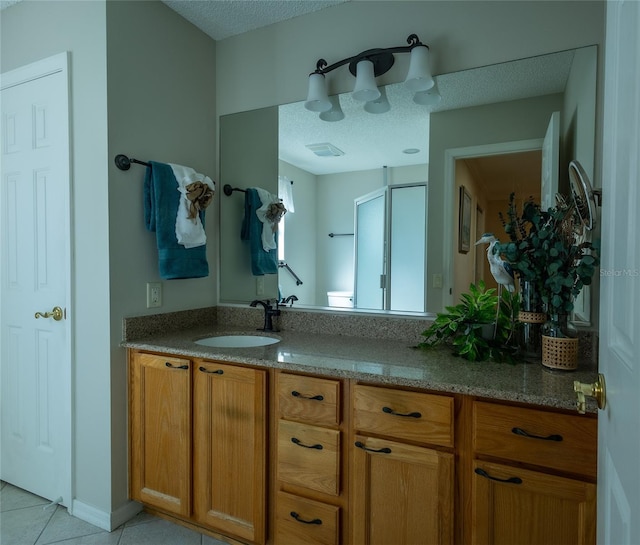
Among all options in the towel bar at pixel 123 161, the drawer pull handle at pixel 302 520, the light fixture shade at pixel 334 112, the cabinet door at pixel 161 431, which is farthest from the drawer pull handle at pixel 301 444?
the light fixture shade at pixel 334 112

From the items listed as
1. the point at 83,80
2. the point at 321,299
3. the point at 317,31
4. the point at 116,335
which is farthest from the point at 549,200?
the point at 83,80

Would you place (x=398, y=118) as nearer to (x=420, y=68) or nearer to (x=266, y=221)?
(x=420, y=68)

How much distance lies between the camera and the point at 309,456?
1.41 meters

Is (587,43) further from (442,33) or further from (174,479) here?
(174,479)

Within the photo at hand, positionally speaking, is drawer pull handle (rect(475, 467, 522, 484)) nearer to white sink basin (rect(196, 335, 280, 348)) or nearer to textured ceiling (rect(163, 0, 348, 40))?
white sink basin (rect(196, 335, 280, 348))

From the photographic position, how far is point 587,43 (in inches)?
57.9

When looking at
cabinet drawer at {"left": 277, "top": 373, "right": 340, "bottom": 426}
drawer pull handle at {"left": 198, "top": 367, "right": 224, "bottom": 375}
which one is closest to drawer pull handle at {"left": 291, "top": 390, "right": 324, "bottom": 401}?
cabinet drawer at {"left": 277, "top": 373, "right": 340, "bottom": 426}

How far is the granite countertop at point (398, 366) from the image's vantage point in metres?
1.12

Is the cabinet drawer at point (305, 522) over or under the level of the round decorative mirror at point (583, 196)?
under

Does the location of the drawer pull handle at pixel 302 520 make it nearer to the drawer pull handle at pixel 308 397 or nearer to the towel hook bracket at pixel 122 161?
the drawer pull handle at pixel 308 397

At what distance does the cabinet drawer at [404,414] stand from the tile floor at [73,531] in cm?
98

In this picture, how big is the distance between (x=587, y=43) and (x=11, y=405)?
3171mm

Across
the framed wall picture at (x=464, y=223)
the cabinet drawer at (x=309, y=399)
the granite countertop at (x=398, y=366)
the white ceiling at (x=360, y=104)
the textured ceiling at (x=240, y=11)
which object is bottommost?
the cabinet drawer at (x=309, y=399)

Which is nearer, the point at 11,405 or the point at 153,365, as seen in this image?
the point at 153,365
